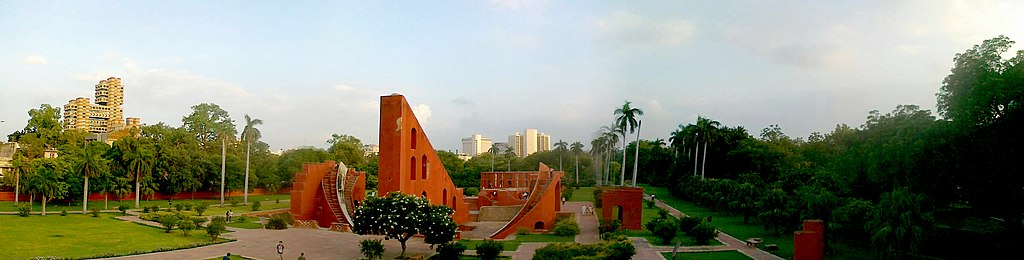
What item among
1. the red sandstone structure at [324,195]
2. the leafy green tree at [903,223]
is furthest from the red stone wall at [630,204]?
the leafy green tree at [903,223]

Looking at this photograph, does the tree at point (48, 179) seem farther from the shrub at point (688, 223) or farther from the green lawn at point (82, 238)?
the shrub at point (688, 223)

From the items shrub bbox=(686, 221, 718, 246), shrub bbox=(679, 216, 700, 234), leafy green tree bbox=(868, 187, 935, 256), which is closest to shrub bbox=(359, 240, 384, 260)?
shrub bbox=(686, 221, 718, 246)

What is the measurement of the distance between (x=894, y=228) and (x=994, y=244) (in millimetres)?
9015

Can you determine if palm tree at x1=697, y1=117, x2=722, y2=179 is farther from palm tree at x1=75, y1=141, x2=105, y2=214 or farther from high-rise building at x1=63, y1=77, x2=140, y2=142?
high-rise building at x1=63, y1=77, x2=140, y2=142

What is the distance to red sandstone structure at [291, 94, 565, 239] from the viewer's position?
96.2ft

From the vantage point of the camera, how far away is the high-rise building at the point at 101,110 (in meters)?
120

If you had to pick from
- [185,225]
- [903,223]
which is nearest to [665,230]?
[903,223]

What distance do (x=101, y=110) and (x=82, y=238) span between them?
12674cm

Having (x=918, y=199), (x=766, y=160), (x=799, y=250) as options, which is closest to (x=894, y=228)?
(x=918, y=199)

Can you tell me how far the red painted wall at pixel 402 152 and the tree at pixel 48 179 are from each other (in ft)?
79.5

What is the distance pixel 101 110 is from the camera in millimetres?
131750

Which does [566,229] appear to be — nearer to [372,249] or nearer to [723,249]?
[723,249]

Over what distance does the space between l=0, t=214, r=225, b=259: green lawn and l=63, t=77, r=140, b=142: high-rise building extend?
9342cm

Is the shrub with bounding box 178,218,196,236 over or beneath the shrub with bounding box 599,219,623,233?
beneath
